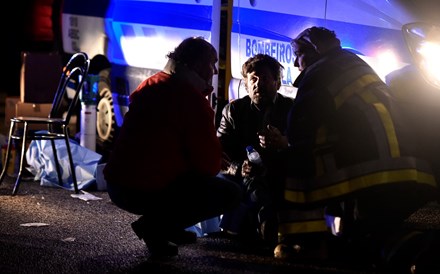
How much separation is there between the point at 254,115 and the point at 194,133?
44.4 inches

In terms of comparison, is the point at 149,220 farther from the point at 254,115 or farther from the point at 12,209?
the point at 12,209

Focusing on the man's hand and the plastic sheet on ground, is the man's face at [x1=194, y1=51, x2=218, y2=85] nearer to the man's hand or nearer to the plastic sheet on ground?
the man's hand

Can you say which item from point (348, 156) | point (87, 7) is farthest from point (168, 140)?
point (87, 7)

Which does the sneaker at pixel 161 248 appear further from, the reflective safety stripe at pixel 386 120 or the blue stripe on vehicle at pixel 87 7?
the blue stripe on vehicle at pixel 87 7

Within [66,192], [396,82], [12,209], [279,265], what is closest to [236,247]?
[279,265]

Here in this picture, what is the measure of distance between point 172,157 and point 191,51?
65cm

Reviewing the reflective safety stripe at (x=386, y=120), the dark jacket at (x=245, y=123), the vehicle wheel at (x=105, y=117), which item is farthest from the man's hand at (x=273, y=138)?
the vehicle wheel at (x=105, y=117)

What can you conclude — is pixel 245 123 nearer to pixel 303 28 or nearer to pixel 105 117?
pixel 303 28

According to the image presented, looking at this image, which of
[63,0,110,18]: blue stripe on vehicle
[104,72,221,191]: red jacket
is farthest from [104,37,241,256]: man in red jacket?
[63,0,110,18]: blue stripe on vehicle

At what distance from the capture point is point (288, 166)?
486cm

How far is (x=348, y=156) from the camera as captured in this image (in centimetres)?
470

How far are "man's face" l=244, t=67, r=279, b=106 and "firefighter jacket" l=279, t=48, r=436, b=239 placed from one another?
0.80 m

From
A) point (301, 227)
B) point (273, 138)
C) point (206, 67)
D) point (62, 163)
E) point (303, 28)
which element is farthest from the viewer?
point (62, 163)

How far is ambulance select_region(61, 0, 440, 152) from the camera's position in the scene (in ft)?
18.0
